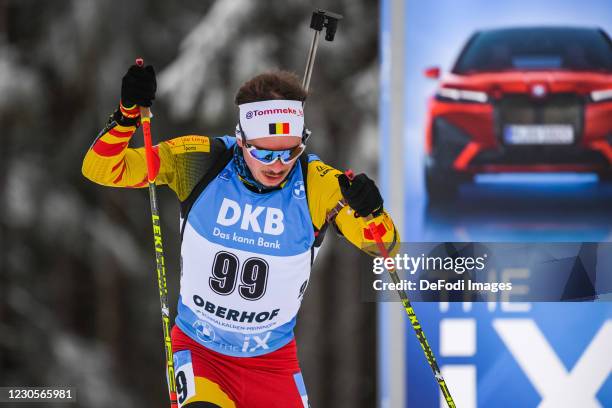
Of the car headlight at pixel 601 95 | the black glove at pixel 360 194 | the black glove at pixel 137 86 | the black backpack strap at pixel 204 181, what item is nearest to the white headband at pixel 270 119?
the black backpack strap at pixel 204 181

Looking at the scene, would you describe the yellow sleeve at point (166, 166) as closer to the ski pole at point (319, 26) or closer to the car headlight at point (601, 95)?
the ski pole at point (319, 26)

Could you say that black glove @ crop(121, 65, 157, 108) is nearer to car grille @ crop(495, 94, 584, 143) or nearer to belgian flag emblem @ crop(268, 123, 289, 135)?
belgian flag emblem @ crop(268, 123, 289, 135)

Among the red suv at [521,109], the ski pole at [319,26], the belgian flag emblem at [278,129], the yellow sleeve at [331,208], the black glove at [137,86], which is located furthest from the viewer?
the red suv at [521,109]

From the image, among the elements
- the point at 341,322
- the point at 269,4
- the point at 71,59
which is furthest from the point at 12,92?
the point at 341,322

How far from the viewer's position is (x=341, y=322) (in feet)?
36.8

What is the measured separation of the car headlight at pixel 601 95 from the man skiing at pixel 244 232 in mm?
2150

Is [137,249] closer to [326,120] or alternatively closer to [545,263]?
[326,120]

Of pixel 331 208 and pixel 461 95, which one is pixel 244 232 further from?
pixel 461 95

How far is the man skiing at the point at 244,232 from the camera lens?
4012 mm

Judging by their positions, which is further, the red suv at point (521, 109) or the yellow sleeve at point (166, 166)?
the red suv at point (521, 109)

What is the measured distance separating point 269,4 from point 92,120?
2.70 meters

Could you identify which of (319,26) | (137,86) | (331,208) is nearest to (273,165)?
(331,208)

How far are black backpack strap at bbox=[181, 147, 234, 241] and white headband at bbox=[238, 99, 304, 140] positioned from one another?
0.59 feet

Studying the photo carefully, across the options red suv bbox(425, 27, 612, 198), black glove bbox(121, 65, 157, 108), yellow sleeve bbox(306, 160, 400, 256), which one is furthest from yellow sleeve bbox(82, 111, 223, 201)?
red suv bbox(425, 27, 612, 198)
